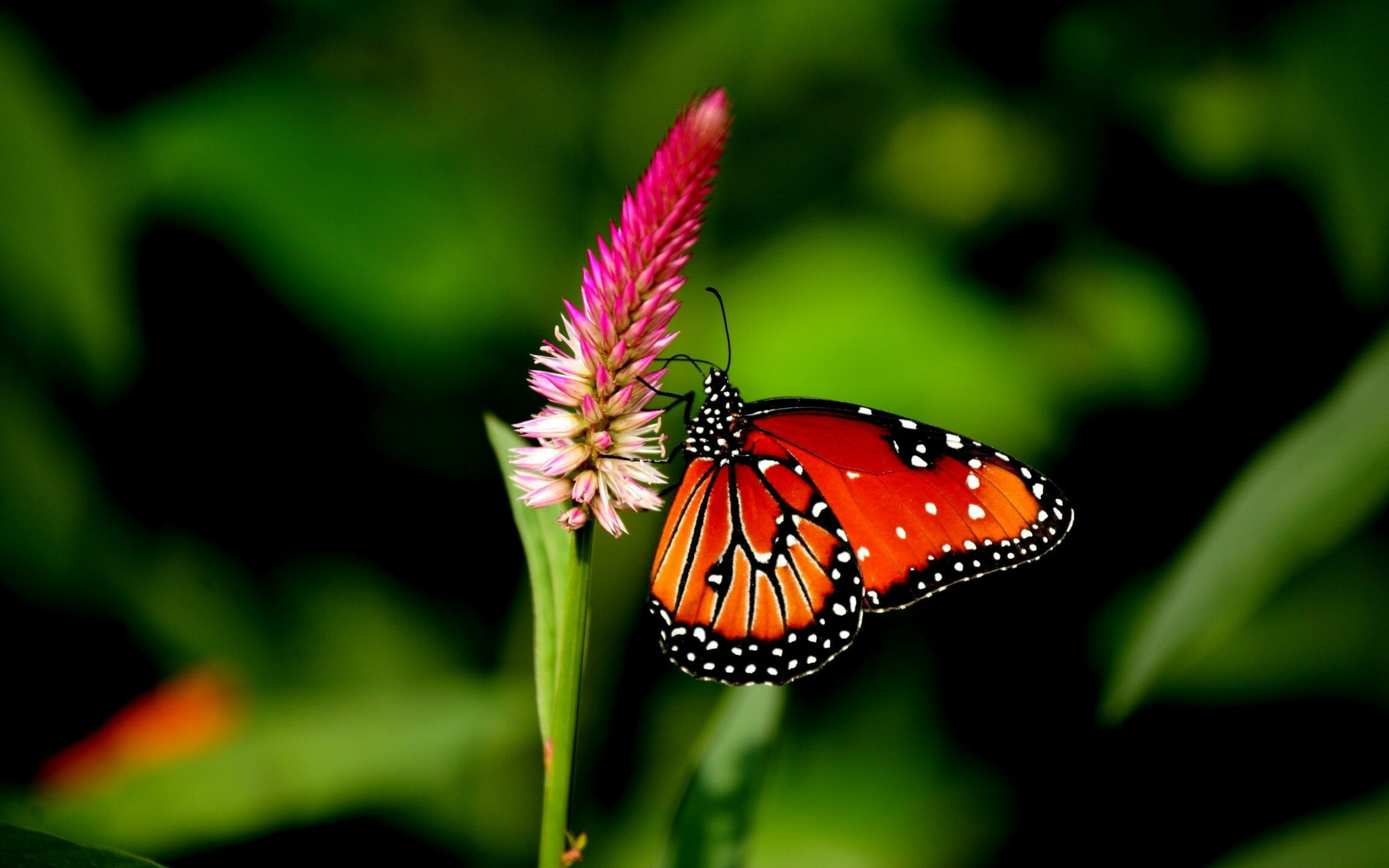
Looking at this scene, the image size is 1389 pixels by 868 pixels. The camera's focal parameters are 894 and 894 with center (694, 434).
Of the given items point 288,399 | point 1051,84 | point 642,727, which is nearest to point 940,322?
point 1051,84

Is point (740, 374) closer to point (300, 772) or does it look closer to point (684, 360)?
point (684, 360)

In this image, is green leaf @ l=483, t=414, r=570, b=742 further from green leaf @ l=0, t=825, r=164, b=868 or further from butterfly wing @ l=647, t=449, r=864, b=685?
butterfly wing @ l=647, t=449, r=864, b=685

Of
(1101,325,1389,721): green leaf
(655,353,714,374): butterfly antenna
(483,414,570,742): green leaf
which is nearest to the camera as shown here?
(1101,325,1389,721): green leaf

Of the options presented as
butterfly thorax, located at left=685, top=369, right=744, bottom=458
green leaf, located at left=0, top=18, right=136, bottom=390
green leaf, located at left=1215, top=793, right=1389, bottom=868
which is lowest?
green leaf, located at left=1215, top=793, right=1389, bottom=868

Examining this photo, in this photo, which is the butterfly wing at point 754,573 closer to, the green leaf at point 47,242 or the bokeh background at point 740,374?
the bokeh background at point 740,374

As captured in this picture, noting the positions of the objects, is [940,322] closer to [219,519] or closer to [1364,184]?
[1364,184]

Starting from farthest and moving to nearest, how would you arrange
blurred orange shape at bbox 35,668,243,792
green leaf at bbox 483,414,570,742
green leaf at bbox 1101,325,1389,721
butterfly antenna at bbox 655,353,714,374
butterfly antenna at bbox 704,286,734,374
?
butterfly antenna at bbox 704,286,734,374 → blurred orange shape at bbox 35,668,243,792 → butterfly antenna at bbox 655,353,714,374 → green leaf at bbox 483,414,570,742 → green leaf at bbox 1101,325,1389,721

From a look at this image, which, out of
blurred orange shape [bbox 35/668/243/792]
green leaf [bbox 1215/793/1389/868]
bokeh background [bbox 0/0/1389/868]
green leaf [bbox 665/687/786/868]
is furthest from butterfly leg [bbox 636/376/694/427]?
blurred orange shape [bbox 35/668/243/792]

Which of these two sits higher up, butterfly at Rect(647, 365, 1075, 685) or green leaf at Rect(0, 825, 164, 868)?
butterfly at Rect(647, 365, 1075, 685)
